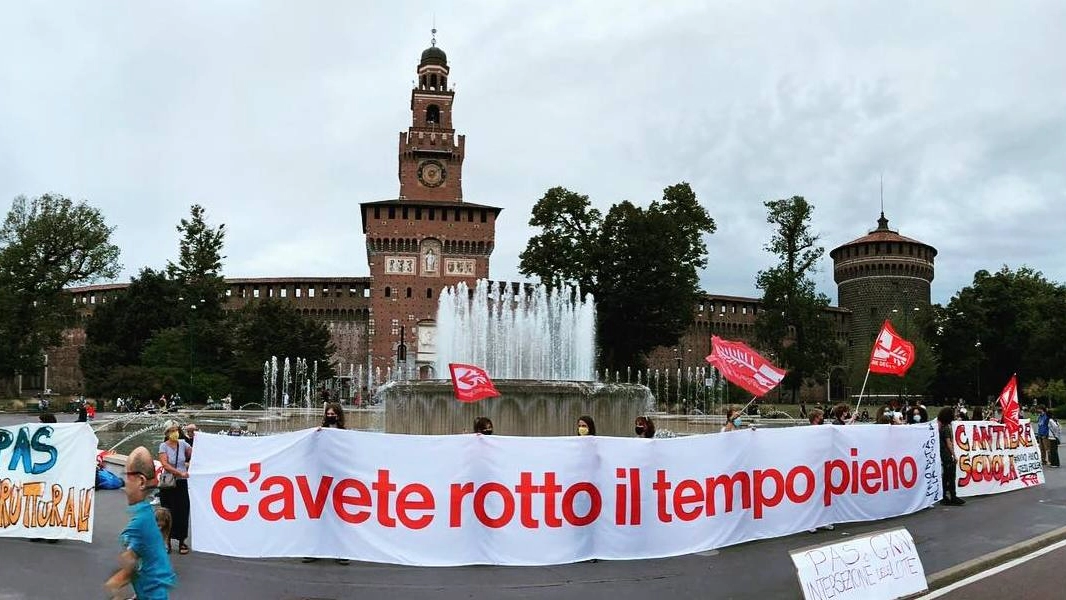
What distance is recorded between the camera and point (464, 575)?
8062 millimetres

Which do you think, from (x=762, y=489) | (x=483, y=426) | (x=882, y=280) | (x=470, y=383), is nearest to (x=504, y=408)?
Answer: (x=470, y=383)

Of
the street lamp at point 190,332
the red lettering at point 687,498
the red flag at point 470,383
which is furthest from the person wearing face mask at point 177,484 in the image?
the street lamp at point 190,332

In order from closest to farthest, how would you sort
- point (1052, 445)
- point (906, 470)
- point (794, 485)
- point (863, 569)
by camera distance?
point (863, 569), point (794, 485), point (906, 470), point (1052, 445)

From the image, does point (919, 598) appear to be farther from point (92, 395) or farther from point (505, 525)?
point (92, 395)

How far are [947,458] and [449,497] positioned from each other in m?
8.16

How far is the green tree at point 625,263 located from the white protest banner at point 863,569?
1693 inches

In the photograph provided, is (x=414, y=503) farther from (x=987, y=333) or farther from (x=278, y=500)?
(x=987, y=333)

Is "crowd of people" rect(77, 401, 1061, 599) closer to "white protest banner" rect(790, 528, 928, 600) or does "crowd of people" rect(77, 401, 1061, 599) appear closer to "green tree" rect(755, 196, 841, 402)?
"white protest banner" rect(790, 528, 928, 600)

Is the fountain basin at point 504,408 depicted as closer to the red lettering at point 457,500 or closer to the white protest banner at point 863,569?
the red lettering at point 457,500

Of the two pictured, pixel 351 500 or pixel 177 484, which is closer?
pixel 351 500

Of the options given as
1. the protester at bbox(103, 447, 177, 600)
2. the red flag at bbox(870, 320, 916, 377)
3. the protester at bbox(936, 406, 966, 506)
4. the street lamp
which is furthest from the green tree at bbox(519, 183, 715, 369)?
the protester at bbox(103, 447, 177, 600)

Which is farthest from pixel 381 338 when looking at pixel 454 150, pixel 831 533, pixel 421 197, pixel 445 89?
pixel 831 533

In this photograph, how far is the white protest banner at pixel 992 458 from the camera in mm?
13383

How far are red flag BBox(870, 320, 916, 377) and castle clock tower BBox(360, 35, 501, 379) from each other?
49298mm
